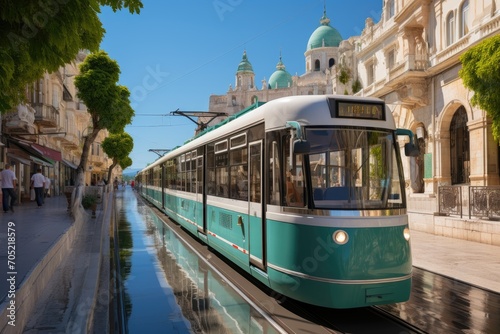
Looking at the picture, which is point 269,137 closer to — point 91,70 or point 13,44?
point 13,44

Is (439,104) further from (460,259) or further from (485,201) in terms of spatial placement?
(460,259)

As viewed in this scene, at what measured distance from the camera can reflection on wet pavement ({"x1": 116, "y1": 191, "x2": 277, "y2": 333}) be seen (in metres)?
5.82

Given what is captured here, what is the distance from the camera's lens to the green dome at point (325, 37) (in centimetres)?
9219

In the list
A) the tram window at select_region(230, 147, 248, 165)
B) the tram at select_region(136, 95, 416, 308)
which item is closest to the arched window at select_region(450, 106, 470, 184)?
the tram window at select_region(230, 147, 248, 165)

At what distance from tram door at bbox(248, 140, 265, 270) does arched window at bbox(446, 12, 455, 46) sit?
17000mm

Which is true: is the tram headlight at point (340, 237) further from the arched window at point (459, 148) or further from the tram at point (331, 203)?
the arched window at point (459, 148)

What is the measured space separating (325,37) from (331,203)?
301 feet

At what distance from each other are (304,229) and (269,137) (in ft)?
5.25

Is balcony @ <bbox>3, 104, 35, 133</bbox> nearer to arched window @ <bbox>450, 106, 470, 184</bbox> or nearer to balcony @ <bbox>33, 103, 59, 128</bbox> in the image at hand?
balcony @ <bbox>33, 103, 59, 128</bbox>

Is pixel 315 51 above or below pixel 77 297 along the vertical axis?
above

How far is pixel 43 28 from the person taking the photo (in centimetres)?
463

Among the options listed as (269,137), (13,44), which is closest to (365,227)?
(269,137)

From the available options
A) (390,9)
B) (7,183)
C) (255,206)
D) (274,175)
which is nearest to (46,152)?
(7,183)

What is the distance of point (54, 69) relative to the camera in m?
5.38
